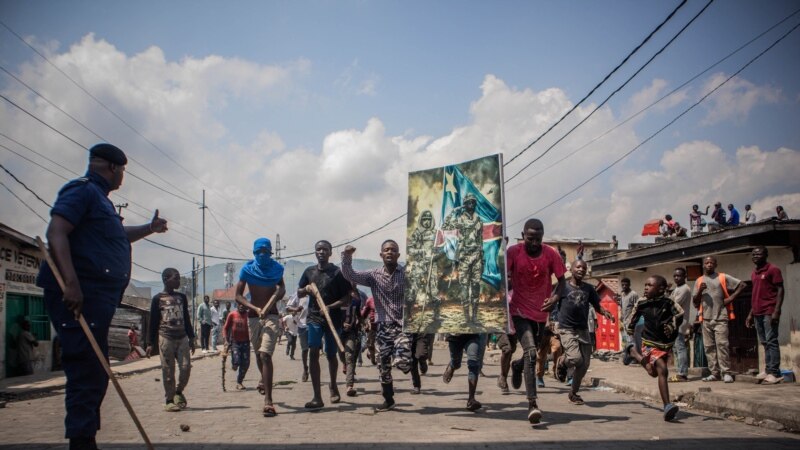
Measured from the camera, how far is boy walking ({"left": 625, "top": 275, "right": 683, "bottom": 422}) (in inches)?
299

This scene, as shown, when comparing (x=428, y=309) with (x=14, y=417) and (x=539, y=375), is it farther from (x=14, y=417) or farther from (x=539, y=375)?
(x=14, y=417)

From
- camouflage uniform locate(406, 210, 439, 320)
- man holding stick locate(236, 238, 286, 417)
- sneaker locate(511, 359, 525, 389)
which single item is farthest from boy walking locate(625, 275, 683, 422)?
man holding stick locate(236, 238, 286, 417)

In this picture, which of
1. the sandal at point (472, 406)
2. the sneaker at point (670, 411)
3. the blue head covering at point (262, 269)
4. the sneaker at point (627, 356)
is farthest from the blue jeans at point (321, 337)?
the sneaker at point (670, 411)

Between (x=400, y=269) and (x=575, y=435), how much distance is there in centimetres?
327

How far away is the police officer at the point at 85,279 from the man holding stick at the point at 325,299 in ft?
13.8

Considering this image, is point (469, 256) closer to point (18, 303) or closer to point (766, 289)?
point (766, 289)

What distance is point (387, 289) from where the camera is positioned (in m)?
8.62

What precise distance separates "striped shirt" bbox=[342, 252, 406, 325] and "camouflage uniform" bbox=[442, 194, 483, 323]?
0.84m

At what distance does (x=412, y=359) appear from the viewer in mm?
8633

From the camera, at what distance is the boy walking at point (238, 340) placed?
37.7ft

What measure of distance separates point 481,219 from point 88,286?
193 inches

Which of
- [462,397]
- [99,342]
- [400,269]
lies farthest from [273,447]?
[462,397]

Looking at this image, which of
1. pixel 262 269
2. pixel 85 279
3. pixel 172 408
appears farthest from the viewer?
pixel 262 269

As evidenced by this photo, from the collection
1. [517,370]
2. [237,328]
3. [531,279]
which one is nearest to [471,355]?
[517,370]
